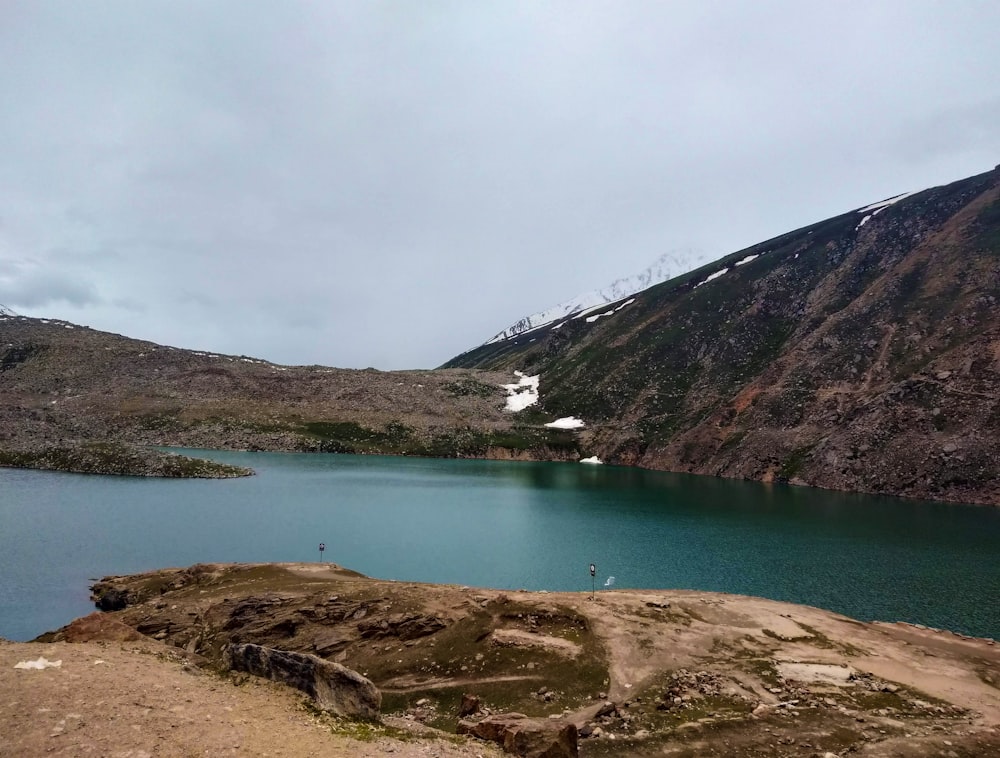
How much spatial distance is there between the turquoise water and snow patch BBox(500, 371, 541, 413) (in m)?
82.7

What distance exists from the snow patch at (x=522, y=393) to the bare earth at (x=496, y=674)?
445ft

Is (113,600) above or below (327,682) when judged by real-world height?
below

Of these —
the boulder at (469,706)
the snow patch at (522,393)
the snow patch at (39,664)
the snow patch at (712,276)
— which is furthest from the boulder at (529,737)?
the snow patch at (712,276)

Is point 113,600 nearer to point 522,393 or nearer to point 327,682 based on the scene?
point 327,682

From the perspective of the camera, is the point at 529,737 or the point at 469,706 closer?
the point at 529,737

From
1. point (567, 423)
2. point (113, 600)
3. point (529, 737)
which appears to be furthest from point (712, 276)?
point (529, 737)

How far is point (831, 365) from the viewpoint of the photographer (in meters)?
120

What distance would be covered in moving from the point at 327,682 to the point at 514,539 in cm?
4004

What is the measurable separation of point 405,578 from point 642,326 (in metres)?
153

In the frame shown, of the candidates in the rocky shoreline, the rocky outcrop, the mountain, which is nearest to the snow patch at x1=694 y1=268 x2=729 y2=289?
the mountain

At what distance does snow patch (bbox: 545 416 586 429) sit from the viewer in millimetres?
157288

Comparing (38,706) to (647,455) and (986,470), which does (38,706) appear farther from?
(647,455)

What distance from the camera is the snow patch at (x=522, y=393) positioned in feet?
572

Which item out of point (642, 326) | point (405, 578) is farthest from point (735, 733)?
point (642, 326)
